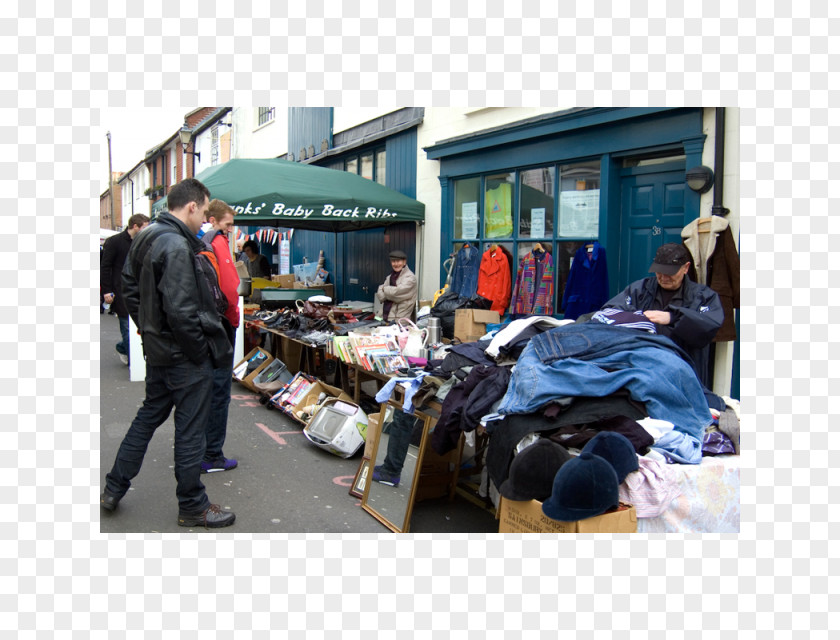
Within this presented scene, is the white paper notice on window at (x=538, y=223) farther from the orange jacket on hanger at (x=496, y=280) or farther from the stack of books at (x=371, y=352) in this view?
the stack of books at (x=371, y=352)

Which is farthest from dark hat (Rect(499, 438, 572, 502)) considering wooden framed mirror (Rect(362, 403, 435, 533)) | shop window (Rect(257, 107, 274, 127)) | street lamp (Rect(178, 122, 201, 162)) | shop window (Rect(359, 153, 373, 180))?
street lamp (Rect(178, 122, 201, 162))

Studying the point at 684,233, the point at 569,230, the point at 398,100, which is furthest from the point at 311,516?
the point at 569,230

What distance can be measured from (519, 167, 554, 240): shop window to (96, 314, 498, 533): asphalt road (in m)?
3.41

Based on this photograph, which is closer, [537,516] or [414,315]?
[537,516]

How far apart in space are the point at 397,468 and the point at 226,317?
1.74 meters

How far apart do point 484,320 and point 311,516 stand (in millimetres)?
2686

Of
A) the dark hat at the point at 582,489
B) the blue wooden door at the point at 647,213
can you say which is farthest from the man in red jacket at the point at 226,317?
the blue wooden door at the point at 647,213

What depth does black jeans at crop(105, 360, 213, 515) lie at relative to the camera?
3.88 meters

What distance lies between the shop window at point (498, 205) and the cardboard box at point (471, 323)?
199 cm

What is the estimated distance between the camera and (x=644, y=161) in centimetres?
637

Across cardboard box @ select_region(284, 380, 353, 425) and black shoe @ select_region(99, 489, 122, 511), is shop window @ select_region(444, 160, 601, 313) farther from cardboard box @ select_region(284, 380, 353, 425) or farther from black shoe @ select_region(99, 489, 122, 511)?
black shoe @ select_region(99, 489, 122, 511)

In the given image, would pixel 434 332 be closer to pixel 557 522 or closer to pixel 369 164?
pixel 557 522

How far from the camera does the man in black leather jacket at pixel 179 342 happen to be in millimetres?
3719

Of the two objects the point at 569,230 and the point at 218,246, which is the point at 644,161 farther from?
the point at 218,246
